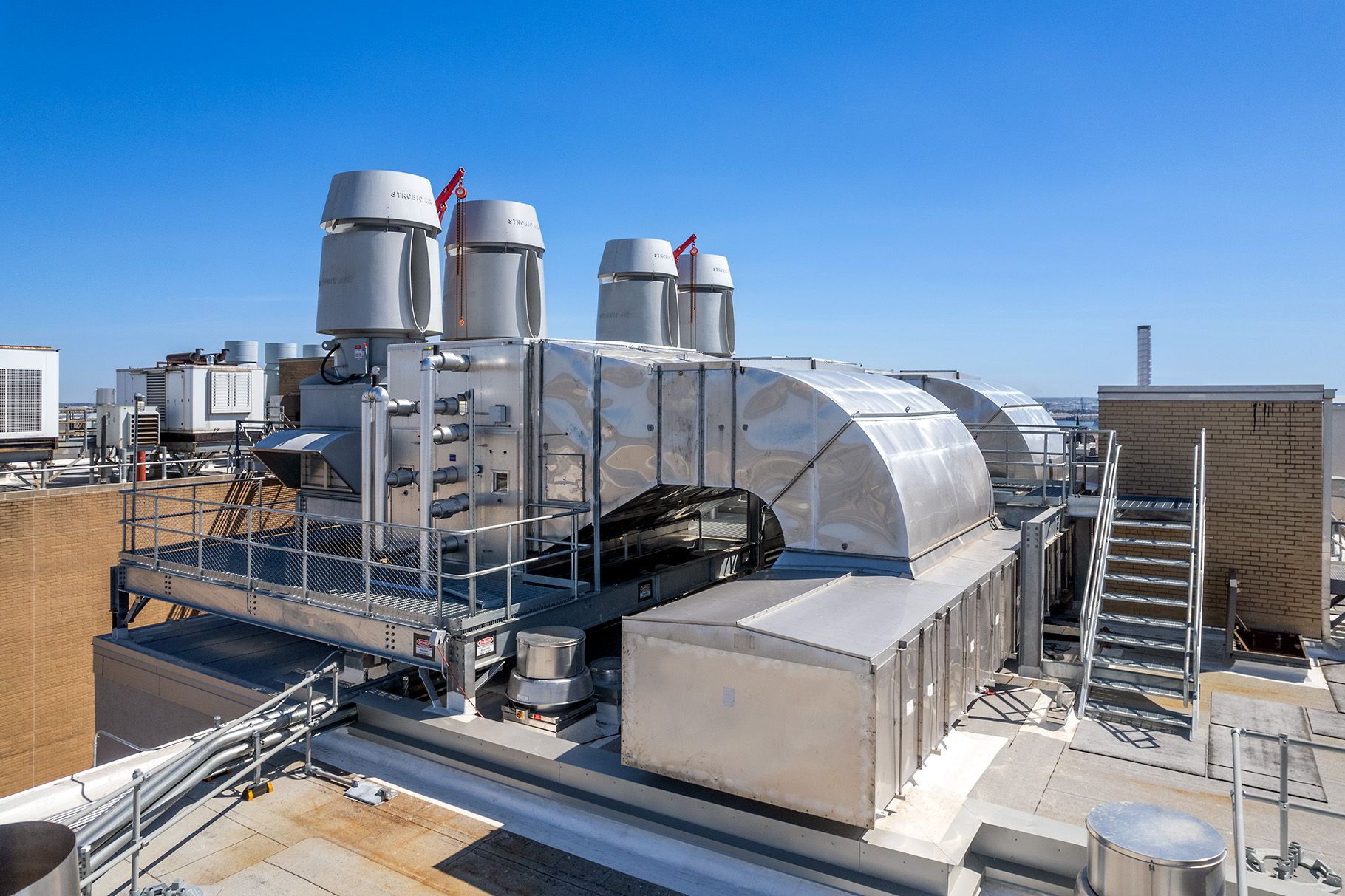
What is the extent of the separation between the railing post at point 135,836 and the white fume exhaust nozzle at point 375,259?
808 cm

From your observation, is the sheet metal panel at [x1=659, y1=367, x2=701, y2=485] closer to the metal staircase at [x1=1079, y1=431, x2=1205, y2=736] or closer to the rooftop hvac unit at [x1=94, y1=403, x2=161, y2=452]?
the metal staircase at [x1=1079, y1=431, x2=1205, y2=736]

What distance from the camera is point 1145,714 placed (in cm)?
927

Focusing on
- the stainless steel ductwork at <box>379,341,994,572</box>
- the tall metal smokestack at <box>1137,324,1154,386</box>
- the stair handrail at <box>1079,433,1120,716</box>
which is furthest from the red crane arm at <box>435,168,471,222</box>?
the tall metal smokestack at <box>1137,324,1154,386</box>

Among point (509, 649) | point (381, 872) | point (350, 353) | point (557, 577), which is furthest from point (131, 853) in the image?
point (350, 353)

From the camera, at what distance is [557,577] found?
1146 cm

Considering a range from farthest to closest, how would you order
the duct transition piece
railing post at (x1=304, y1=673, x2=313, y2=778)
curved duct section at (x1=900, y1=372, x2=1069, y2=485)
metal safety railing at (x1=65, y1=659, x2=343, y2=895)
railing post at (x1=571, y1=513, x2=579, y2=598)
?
curved duct section at (x1=900, y1=372, x2=1069, y2=485) < the duct transition piece < railing post at (x1=571, y1=513, x2=579, y2=598) < railing post at (x1=304, y1=673, x2=313, y2=778) < metal safety railing at (x1=65, y1=659, x2=343, y2=895)

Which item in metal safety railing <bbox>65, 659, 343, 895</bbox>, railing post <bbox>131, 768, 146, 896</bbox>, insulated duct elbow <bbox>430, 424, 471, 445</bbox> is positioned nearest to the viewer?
railing post <bbox>131, 768, 146, 896</bbox>

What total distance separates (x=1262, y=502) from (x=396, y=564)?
1233 centimetres

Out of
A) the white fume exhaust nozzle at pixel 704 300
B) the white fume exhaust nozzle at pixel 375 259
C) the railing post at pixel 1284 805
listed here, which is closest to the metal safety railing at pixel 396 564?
the white fume exhaust nozzle at pixel 375 259

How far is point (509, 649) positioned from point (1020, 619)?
5869 mm

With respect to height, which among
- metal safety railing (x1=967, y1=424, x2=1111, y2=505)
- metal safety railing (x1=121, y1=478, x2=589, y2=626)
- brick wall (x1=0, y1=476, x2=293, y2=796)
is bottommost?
brick wall (x1=0, y1=476, x2=293, y2=796)

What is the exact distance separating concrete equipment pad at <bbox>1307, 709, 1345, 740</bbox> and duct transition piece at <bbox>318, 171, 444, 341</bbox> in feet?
40.7

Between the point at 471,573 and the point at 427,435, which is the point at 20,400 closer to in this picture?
the point at 427,435

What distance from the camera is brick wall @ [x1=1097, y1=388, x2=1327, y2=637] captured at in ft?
42.1
